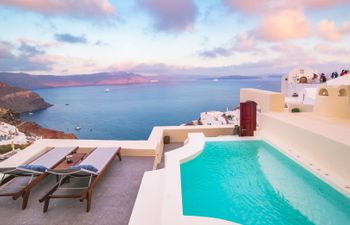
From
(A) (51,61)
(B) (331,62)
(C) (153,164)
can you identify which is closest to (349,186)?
(C) (153,164)

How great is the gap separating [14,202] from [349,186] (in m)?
5.88

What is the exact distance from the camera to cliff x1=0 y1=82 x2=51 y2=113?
44.6m

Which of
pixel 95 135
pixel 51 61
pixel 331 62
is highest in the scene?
pixel 51 61

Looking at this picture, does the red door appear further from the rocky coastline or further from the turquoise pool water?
the rocky coastline

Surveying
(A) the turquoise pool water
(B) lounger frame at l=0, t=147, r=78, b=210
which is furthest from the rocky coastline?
(A) the turquoise pool water

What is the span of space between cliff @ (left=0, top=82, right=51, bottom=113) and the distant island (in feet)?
7.34

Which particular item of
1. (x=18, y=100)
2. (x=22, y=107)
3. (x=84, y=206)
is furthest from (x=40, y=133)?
(x=84, y=206)

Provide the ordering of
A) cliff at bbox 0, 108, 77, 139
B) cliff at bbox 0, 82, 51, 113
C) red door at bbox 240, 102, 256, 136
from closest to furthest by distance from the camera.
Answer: red door at bbox 240, 102, 256, 136 → cliff at bbox 0, 108, 77, 139 → cliff at bbox 0, 82, 51, 113

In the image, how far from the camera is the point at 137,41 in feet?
93.1

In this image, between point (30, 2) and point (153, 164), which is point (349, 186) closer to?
point (153, 164)

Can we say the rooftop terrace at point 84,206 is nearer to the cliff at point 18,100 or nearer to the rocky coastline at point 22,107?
the rocky coastline at point 22,107

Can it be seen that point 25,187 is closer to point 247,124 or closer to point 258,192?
point 258,192

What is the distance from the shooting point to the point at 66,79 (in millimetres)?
65688

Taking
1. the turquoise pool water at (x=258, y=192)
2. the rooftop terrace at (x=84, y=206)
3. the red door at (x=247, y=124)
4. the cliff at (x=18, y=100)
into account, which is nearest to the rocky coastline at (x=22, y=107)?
the cliff at (x=18, y=100)
